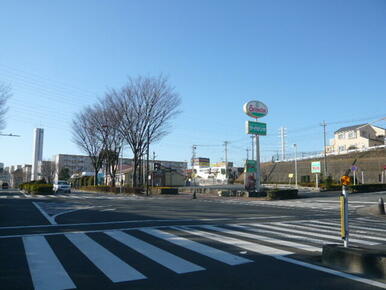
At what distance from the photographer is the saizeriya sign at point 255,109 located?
32.1 metres

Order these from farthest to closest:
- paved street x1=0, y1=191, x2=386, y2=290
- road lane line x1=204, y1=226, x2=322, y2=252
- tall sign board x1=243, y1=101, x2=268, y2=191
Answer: tall sign board x1=243, y1=101, x2=268, y2=191, road lane line x1=204, y1=226, x2=322, y2=252, paved street x1=0, y1=191, x2=386, y2=290

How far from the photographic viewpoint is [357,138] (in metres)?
72.9

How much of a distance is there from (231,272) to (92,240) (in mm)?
4259

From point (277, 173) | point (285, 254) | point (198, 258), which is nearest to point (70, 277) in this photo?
point (198, 258)

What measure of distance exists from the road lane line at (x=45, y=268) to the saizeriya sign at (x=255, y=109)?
1052 inches

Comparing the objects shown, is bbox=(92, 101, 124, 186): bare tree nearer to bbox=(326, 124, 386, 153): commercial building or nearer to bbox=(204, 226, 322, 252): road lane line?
bbox=(204, 226, 322, 252): road lane line

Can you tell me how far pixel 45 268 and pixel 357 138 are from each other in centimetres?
7837

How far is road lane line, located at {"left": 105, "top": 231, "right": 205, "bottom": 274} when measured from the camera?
5.41 m

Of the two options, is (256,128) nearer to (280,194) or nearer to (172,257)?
(280,194)

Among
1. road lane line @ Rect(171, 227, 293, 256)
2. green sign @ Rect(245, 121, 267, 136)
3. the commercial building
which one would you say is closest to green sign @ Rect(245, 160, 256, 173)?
green sign @ Rect(245, 121, 267, 136)

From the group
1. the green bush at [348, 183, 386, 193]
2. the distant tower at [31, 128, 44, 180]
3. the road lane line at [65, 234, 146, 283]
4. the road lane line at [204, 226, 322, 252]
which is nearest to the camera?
the road lane line at [65, 234, 146, 283]

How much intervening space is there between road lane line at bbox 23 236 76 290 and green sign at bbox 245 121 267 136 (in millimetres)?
25812

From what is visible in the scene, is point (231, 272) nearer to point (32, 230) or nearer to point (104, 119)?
point (32, 230)

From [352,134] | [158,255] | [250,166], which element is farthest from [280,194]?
[352,134]
